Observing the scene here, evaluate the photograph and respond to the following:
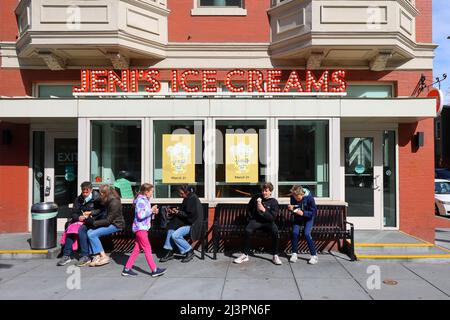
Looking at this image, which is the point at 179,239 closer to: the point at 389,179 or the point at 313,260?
the point at 313,260

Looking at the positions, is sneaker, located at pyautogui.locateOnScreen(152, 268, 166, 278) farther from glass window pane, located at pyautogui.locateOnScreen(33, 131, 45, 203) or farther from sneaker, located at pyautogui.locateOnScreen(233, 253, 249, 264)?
glass window pane, located at pyautogui.locateOnScreen(33, 131, 45, 203)

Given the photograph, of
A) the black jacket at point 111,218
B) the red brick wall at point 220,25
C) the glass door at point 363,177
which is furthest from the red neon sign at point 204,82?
the black jacket at point 111,218

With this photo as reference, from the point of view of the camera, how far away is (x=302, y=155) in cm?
793

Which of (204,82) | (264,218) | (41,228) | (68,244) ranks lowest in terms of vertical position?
(68,244)

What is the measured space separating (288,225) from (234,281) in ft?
6.53

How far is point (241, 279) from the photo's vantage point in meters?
5.92

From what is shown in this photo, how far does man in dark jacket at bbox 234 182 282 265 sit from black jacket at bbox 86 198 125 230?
2.32 metres

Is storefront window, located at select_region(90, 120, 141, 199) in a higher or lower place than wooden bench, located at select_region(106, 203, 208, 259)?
higher

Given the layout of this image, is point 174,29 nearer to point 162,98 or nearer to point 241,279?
point 162,98

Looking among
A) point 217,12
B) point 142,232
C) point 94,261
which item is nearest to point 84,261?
point 94,261

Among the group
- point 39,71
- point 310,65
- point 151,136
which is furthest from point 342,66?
point 39,71

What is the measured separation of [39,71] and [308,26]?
6862 mm

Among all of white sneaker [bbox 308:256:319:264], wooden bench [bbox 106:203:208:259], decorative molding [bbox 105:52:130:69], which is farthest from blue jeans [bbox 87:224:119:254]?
decorative molding [bbox 105:52:130:69]

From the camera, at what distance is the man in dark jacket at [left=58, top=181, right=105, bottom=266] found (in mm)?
6763
